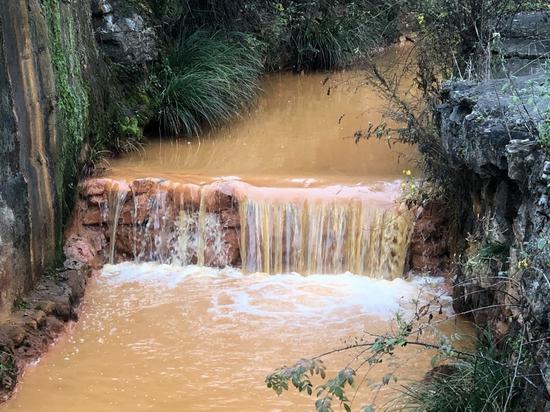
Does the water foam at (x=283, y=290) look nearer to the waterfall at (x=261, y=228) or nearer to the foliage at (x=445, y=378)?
the waterfall at (x=261, y=228)

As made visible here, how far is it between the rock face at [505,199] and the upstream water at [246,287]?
620 mm

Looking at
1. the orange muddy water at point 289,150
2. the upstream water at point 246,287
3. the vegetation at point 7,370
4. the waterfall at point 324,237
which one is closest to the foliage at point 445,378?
the upstream water at point 246,287

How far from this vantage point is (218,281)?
6410 mm

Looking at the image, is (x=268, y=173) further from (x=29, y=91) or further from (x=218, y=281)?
(x=29, y=91)

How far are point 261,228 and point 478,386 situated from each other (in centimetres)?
339

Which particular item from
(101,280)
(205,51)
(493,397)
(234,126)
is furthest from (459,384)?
(205,51)

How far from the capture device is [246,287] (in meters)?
6.29

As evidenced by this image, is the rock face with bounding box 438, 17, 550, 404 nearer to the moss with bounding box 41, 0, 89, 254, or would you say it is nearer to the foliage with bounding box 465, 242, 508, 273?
the foliage with bounding box 465, 242, 508, 273

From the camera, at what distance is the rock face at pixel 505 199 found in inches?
127

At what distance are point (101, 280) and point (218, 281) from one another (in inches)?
40.7

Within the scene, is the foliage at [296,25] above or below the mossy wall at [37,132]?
above

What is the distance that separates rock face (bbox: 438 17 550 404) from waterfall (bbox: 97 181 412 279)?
87 cm

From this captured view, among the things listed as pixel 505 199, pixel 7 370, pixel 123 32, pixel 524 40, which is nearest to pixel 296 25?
pixel 123 32

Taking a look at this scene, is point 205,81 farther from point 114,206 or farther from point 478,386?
point 478,386
